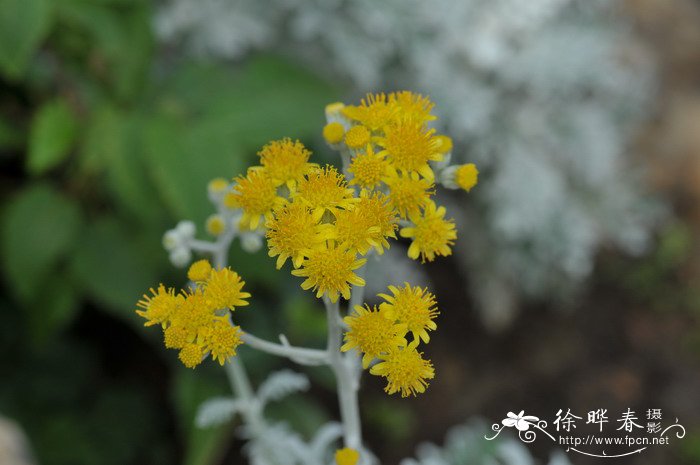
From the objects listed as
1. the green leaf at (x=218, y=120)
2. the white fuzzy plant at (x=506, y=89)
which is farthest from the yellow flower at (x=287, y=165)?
the white fuzzy plant at (x=506, y=89)

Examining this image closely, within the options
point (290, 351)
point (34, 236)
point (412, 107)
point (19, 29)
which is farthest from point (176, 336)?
point (34, 236)

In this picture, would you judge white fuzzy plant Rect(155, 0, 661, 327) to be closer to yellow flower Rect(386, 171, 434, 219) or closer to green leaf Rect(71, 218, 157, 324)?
green leaf Rect(71, 218, 157, 324)

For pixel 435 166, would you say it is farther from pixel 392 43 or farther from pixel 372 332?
pixel 392 43

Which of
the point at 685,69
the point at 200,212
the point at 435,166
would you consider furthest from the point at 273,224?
the point at 685,69

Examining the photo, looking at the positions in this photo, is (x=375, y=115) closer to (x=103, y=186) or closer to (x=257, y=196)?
(x=257, y=196)

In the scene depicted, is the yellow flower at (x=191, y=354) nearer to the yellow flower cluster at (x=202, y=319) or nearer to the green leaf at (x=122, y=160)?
the yellow flower cluster at (x=202, y=319)

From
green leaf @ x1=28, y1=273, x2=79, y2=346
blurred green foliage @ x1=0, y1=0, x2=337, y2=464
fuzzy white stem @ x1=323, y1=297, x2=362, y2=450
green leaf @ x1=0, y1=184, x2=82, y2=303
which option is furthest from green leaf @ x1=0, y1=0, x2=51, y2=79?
fuzzy white stem @ x1=323, y1=297, x2=362, y2=450

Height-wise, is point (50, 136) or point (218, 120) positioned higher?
point (218, 120)
